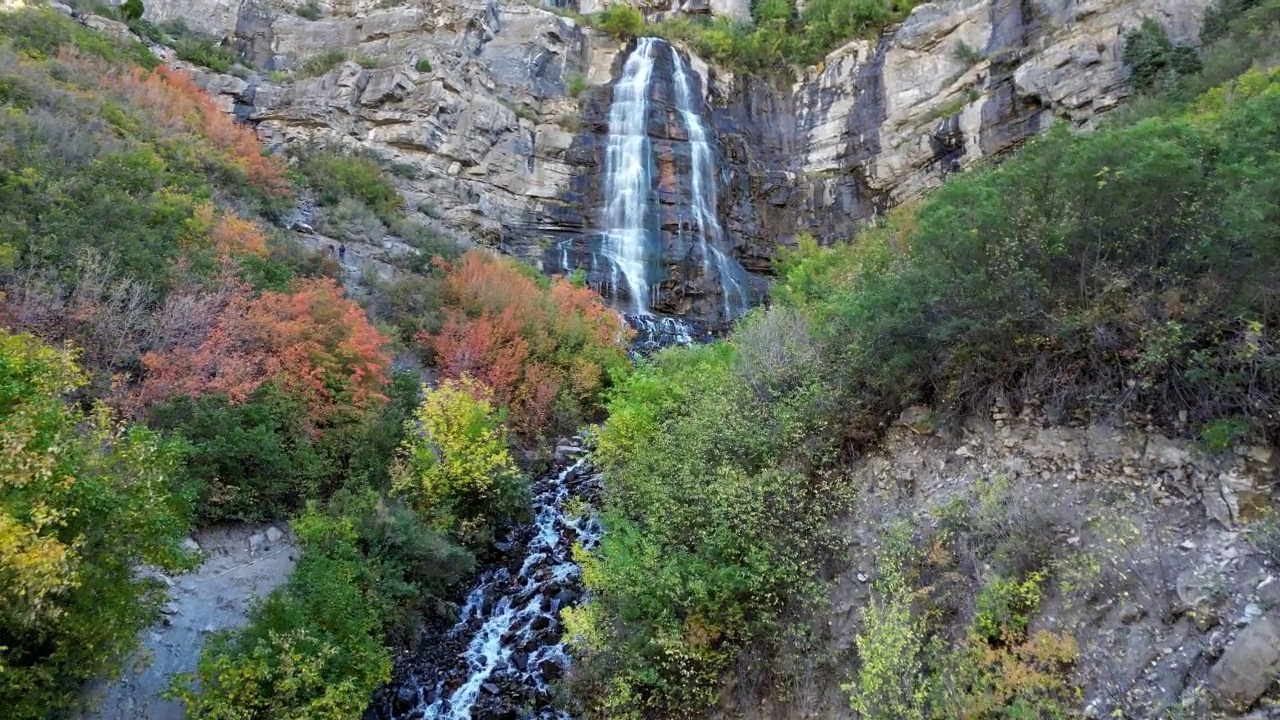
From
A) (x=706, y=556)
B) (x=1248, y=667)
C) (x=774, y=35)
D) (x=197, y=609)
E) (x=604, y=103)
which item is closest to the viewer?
(x=1248, y=667)

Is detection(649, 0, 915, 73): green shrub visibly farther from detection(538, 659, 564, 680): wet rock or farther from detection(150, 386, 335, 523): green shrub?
detection(538, 659, 564, 680): wet rock

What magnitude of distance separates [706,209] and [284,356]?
2298 cm

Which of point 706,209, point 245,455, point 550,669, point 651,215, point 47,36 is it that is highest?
point 706,209

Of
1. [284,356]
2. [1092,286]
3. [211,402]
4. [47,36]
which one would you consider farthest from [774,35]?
[211,402]

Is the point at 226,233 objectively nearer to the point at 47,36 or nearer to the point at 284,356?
the point at 284,356

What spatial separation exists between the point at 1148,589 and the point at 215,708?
9.21m

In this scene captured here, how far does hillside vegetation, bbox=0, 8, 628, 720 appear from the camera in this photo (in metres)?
6.01

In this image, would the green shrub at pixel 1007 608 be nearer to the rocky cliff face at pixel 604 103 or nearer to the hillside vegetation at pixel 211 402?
the hillside vegetation at pixel 211 402

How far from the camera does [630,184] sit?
1216 inches

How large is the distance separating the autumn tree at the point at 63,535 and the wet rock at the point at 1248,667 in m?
8.99

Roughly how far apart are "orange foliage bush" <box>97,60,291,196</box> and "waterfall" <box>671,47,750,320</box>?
16.9 meters

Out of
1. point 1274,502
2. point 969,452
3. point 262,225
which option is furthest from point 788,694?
point 262,225

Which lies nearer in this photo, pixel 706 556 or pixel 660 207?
pixel 706 556

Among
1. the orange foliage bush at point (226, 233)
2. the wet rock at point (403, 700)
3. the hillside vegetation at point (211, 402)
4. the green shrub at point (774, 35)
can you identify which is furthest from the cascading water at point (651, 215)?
the wet rock at point (403, 700)
